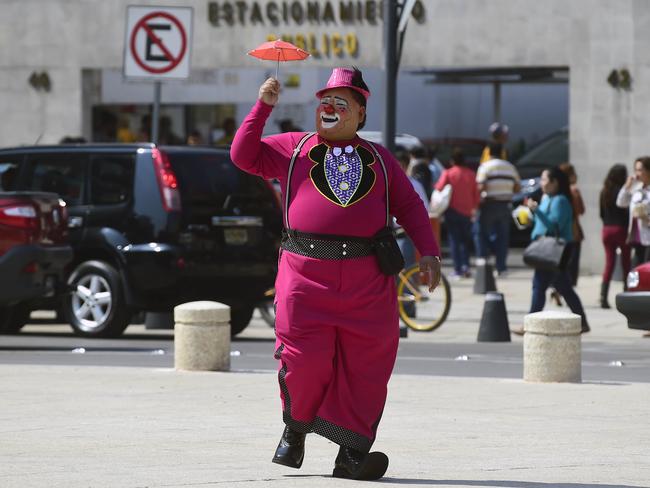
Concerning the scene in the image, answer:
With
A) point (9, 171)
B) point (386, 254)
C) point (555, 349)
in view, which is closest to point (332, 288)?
point (386, 254)

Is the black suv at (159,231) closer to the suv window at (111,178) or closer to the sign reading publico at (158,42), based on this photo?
the suv window at (111,178)

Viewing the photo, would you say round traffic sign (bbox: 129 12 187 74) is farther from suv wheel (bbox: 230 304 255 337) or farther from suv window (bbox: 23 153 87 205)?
suv wheel (bbox: 230 304 255 337)

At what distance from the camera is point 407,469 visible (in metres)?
8.30

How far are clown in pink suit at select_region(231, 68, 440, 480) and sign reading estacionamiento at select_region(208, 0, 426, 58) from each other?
58.4 feet

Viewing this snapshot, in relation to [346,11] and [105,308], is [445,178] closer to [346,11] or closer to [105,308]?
[346,11]

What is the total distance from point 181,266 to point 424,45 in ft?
34.6

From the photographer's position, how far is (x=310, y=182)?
8.09 m

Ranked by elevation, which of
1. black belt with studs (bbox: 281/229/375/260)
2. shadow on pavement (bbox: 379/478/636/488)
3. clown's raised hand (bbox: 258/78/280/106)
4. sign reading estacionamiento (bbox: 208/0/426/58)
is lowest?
shadow on pavement (bbox: 379/478/636/488)

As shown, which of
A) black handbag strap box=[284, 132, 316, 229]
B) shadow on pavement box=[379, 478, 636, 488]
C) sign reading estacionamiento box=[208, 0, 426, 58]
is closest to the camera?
shadow on pavement box=[379, 478, 636, 488]

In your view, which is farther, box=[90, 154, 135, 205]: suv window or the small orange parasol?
box=[90, 154, 135, 205]: suv window

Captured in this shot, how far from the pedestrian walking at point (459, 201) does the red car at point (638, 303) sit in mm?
10547

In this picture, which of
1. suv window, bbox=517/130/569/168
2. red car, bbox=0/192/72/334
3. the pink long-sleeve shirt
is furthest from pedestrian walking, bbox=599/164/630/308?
the pink long-sleeve shirt

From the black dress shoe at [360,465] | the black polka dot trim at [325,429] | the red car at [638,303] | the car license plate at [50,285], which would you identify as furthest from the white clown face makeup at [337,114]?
the car license plate at [50,285]

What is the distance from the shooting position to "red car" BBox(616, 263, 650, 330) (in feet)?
43.1
